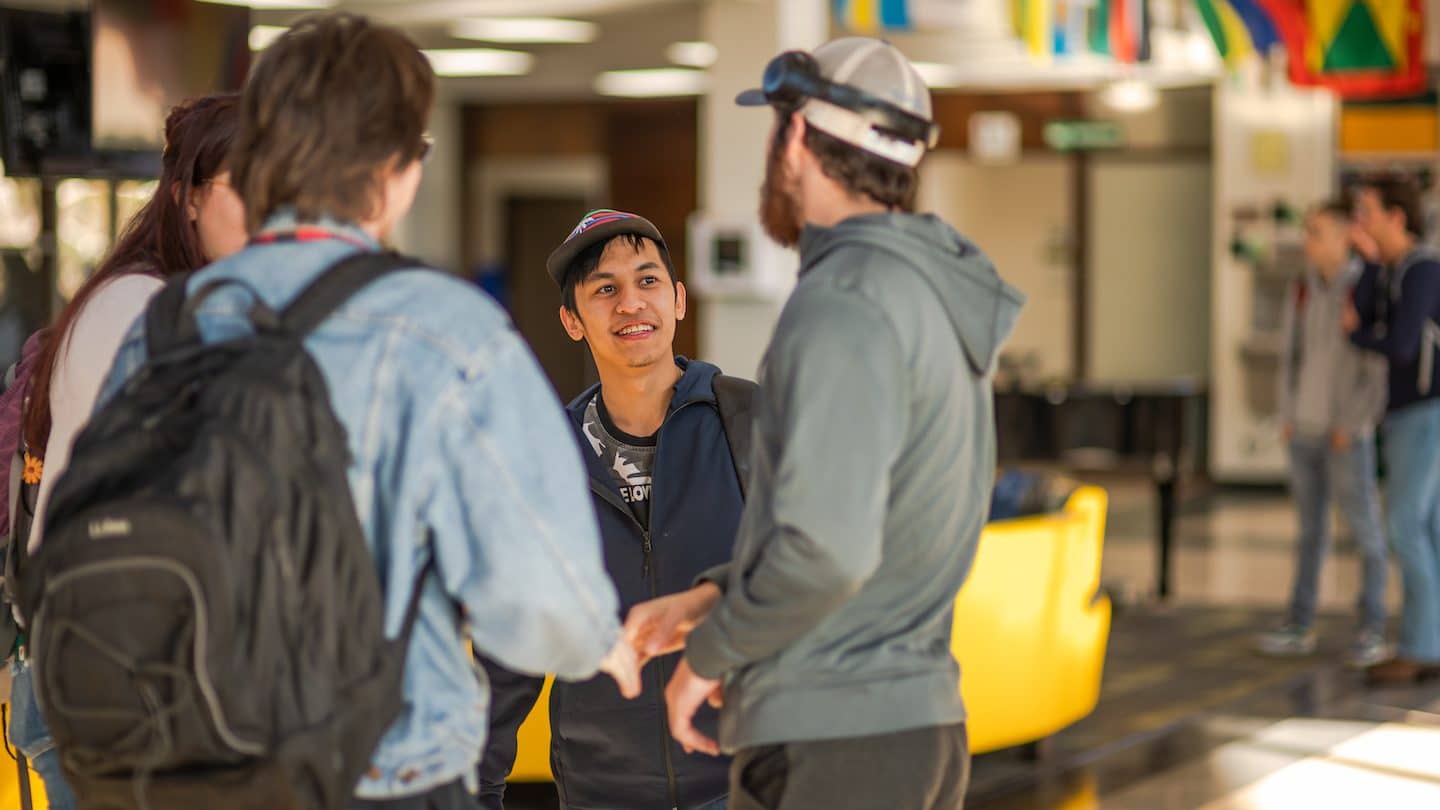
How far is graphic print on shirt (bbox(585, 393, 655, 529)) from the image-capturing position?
253 cm

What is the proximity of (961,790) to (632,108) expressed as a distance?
14.9 meters

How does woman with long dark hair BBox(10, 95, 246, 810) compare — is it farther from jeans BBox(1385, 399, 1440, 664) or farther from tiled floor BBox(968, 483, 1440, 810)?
jeans BBox(1385, 399, 1440, 664)

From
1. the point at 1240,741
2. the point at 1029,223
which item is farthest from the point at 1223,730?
the point at 1029,223

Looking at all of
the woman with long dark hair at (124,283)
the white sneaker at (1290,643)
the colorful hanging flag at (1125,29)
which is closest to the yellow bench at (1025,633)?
the white sneaker at (1290,643)

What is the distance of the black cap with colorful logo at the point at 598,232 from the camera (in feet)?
8.64

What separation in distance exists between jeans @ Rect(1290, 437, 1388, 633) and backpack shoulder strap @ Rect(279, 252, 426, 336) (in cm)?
594

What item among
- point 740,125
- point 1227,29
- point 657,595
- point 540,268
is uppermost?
point 1227,29

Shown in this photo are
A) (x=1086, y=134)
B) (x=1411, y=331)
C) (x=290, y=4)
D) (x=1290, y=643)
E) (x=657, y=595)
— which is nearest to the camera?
(x=657, y=595)

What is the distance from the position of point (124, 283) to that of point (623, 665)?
83 cm

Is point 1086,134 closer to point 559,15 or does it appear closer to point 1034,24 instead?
point 559,15

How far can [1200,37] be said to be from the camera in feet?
44.5

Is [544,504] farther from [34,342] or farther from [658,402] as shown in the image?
[34,342]

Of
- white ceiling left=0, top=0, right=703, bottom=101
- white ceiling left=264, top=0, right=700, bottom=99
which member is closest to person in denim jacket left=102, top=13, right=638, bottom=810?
white ceiling left=0, top=0, right=703, bottom=101

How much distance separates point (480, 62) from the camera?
49.6 feet
